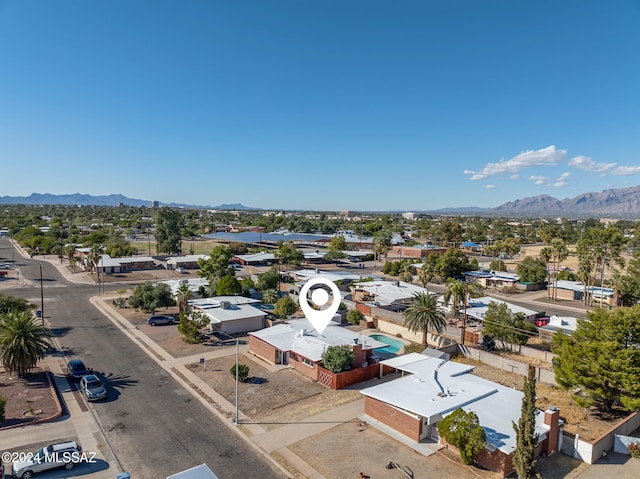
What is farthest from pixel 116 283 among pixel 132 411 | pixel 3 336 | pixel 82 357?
pixel 132 411

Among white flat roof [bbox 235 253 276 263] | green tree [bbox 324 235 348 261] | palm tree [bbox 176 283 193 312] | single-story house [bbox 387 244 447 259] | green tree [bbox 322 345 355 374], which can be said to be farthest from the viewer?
single-story house [bbox 387 244 447 259]

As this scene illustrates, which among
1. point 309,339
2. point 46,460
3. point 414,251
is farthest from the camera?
point 414,251

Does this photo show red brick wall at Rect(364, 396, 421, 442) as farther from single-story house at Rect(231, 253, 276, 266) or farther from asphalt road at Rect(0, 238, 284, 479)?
single-story house at Rect(231, 253, 276, 266)

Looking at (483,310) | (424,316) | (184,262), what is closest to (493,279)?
(483,310)

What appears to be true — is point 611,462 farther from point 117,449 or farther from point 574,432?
point 117,449

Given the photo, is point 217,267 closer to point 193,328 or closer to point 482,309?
point 193,328

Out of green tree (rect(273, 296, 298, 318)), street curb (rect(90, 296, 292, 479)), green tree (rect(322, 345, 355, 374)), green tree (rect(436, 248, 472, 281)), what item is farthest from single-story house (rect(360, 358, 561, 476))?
green tree (rect(436, 248, 472, 281))

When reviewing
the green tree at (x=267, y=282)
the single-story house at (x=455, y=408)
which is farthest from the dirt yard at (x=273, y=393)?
the green tree at (x=267, y=282)
